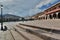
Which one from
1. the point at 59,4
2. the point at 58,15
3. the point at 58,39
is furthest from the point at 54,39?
the point at 59,4

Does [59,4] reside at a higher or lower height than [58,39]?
higher

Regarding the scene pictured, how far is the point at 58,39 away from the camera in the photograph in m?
4.49

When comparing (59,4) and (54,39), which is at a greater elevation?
(59,4)

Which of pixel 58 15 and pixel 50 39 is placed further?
pixel 58 15

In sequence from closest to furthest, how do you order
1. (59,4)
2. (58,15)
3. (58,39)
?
(58,39)
(58,15)
(59,4)

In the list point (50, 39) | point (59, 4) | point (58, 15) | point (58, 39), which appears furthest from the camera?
point (59, 4)

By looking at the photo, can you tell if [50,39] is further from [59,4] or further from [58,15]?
[59,4]

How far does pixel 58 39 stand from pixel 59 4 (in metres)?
24.1

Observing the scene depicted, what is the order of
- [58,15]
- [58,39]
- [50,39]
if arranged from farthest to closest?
[58,15], [50,39], [58,39]

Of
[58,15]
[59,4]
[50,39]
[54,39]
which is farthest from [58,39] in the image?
[59,4]

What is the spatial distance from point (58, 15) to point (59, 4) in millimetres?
4578

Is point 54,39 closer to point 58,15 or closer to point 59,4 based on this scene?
point 58,15

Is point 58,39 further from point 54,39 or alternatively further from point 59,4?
point 59,4

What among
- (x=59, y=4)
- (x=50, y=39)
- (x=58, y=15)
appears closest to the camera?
(x=50, y=39)
